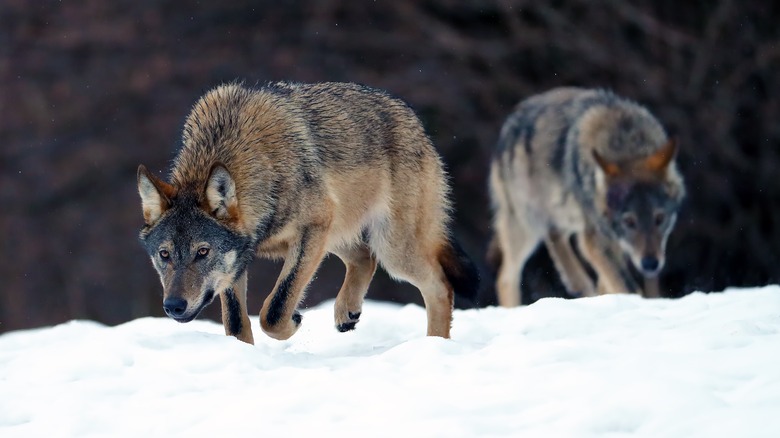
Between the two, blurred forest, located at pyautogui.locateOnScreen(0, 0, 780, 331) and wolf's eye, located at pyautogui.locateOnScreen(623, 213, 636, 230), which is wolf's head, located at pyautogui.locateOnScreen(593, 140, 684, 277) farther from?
blurred forest, located at pyautogui.locateOnScreen(0, 0, 780, 331)

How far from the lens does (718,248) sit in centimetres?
1270

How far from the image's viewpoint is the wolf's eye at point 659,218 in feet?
28.5

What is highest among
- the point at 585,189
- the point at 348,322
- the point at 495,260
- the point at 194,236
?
the point at 194,236

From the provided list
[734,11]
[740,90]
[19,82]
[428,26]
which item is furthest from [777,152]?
[19,82]

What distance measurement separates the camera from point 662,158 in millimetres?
8688

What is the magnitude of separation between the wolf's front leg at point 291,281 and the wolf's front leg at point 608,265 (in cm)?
391

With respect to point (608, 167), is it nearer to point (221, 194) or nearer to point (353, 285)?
point (353, 285)

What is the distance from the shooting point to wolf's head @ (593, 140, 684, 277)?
28.4ft

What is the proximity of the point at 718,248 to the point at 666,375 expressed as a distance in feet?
30.0

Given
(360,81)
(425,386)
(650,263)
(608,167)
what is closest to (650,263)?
(650,263)

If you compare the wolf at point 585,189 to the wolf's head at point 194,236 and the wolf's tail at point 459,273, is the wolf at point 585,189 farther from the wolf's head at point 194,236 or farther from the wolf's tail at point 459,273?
the wolf's head at point 194,236

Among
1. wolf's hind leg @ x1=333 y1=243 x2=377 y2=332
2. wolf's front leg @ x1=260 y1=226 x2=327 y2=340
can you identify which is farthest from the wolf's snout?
wolf's front leg @ x1=260 y1=226 x2=327 y2=340

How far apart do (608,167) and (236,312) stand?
394cm

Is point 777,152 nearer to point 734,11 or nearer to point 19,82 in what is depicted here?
point 734,11
